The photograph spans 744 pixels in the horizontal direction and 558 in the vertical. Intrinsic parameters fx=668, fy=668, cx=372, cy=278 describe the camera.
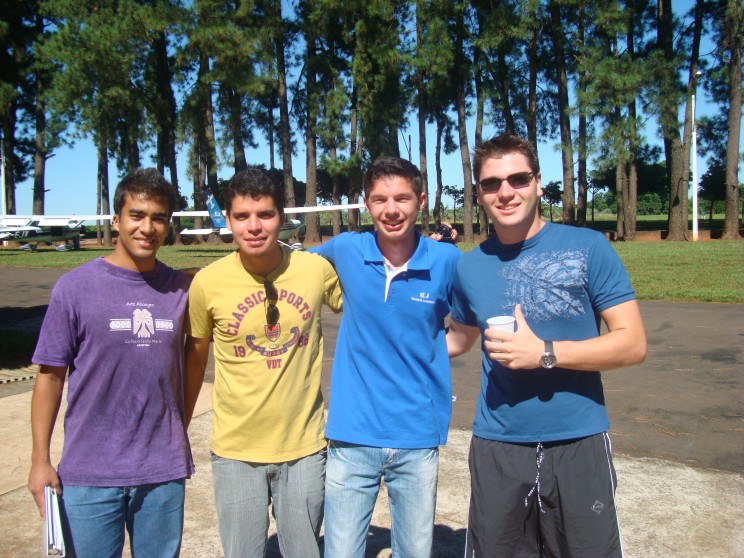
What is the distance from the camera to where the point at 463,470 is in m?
4.58

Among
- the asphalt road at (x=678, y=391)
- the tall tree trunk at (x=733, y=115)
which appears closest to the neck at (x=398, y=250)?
the asphalt road at (x=678, y=391)

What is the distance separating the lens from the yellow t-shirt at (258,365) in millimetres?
2600

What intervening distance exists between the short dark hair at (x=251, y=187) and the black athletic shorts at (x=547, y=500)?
1.30 m

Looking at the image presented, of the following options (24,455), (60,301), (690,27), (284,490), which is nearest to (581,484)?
(284,490)

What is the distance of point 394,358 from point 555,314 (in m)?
0.65

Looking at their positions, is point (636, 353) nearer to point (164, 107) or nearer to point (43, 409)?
point (43, 409)

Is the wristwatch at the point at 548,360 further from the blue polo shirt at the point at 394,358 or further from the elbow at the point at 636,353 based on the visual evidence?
the blue polo shirt at the point at 394,358

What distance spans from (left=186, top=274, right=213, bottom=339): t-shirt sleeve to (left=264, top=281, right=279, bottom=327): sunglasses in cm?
23

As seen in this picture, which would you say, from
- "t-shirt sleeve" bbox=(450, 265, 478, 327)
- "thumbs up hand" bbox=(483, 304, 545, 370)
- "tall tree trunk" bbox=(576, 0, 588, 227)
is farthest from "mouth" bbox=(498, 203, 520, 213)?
"tall tree trunk" bbox=(576, 0, 588, 227)

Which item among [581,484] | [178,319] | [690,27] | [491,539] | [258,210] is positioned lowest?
[491,539]

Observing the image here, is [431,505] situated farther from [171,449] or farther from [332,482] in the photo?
[171,449]

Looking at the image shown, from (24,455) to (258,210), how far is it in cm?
346

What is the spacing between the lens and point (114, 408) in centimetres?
242

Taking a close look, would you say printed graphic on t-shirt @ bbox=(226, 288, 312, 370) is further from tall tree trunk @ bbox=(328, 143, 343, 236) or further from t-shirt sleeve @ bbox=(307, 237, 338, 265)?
tall tree trunk @ bbox=(328, 143, 343, 236)
